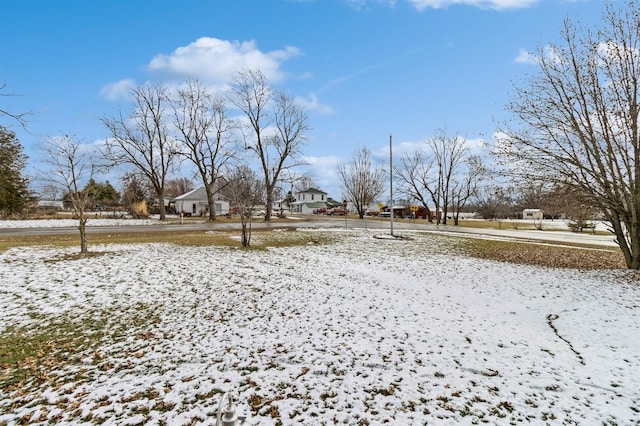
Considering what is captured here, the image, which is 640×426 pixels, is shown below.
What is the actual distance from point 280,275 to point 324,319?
13.0 feet

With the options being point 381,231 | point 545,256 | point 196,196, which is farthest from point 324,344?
point 196,196

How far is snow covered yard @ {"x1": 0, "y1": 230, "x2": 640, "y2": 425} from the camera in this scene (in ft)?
12.5

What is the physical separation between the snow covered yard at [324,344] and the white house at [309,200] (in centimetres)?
7600

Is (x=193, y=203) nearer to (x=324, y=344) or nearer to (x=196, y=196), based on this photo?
(x=196, y=196)

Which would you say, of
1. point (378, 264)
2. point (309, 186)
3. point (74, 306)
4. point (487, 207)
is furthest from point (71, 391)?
point (309, 186)

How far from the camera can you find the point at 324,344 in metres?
5.46

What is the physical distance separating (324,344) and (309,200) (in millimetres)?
87741

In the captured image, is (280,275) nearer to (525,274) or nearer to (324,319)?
(324,319)

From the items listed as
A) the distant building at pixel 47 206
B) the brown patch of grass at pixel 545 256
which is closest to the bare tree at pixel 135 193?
the distant building at pixel 47 206

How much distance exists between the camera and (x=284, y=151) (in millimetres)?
38406

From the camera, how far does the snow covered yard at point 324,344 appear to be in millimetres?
3809

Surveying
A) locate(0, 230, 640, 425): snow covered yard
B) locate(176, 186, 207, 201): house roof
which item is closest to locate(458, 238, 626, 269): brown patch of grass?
locate(0, 230, 640, 425): snow covered yard

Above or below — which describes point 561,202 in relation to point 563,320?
above

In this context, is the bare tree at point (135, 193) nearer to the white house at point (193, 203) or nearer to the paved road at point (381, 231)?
the white house at point (193, 203)
